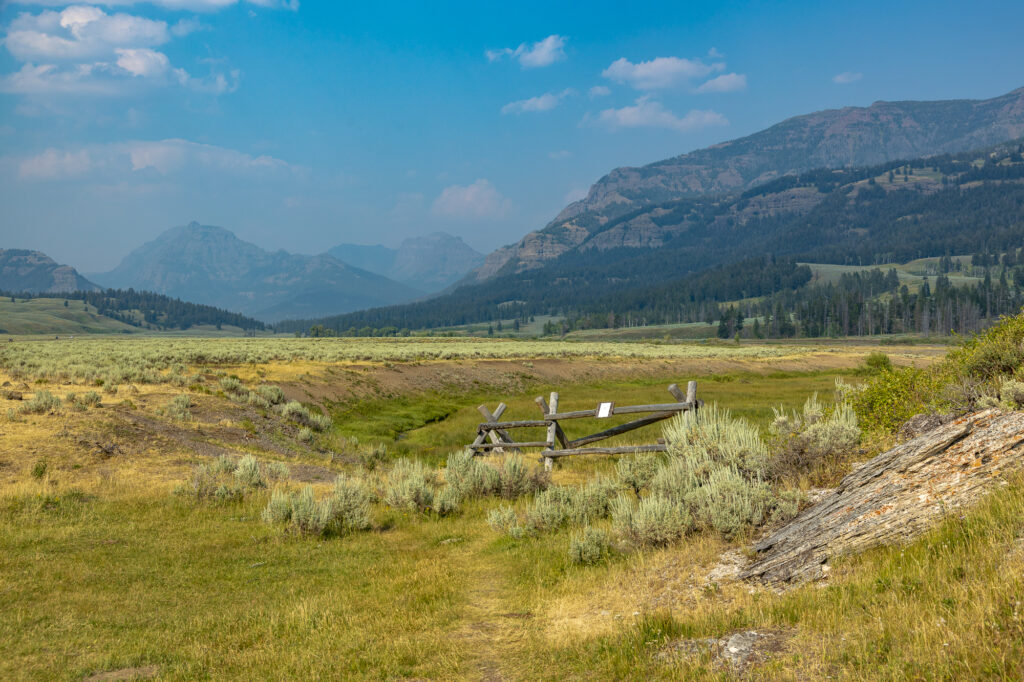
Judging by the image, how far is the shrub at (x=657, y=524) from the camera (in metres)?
8.63

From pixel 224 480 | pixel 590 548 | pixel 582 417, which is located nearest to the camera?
pixel 590 548

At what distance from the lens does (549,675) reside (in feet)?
19.0

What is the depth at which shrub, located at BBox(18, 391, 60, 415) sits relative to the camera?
1745 cm

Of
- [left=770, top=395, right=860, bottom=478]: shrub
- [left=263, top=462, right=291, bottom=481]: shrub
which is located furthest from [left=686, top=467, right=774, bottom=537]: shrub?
[left=263, top=462, right=291, bottom=481]: shrub

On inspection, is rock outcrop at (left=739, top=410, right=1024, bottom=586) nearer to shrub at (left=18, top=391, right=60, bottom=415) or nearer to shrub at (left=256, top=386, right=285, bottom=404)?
shrub at (left=18, top=391, right=60, bottom=415)

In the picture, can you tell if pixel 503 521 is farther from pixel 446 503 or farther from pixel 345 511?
pixel 345 511

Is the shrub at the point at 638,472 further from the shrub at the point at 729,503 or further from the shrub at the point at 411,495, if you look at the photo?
the shrub at the point at 411,495

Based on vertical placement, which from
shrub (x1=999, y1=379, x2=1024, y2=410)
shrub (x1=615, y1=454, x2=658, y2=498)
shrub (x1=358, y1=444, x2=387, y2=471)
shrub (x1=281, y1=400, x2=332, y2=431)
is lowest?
shrub (x1=358, y1=444, x2=387, y2=471)

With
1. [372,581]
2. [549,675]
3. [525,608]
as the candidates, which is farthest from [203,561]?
[549,675]

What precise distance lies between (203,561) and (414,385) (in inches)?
1260

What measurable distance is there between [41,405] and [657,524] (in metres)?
19.5

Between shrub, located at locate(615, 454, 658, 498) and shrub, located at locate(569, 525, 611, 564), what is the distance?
327cm

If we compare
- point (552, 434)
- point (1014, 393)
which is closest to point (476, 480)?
point (552, 434)

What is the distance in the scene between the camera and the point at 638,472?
1275 centimetres
